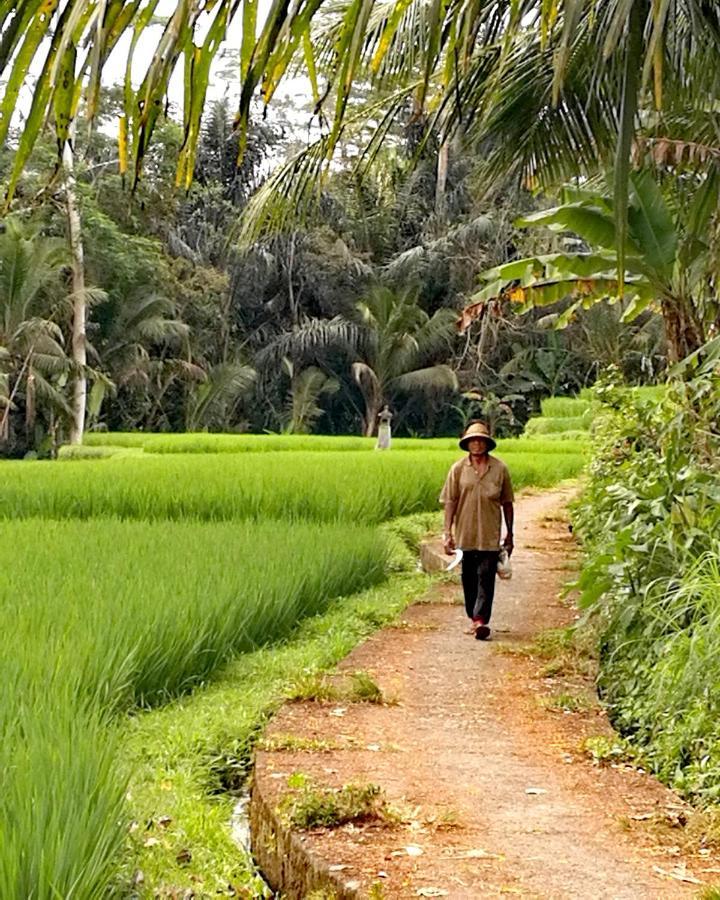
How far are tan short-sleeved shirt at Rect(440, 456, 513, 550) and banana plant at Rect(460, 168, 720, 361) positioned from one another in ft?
5.42

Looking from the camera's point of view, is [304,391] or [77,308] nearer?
[77,308]

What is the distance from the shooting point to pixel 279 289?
26.7 meters

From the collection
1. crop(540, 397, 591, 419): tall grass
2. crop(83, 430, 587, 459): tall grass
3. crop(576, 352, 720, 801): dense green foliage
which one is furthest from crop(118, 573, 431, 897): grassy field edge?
crop(540, 397, 591, 419): tall grass

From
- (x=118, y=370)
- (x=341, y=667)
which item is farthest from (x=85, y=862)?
(x=118, y=370)

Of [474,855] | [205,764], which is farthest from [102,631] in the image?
[474,855]

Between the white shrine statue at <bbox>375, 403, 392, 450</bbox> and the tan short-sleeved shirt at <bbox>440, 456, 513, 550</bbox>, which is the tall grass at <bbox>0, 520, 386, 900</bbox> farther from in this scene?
the white shrine statue at <bbox>375, 403, 392, 450</bbox>

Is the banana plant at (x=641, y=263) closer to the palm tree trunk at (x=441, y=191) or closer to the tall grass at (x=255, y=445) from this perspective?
the tall grass at (x=255, y=445)

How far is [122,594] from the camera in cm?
439

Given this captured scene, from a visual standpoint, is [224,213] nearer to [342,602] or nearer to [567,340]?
[567,340]

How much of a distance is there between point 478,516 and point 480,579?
0.30 metres

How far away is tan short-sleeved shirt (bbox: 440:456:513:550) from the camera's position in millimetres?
5152

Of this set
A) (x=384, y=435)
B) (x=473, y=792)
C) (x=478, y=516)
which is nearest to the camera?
(x=473, y=792)

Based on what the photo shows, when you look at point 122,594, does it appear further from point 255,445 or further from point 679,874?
point 255,445

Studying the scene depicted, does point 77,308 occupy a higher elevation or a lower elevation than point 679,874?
higher
